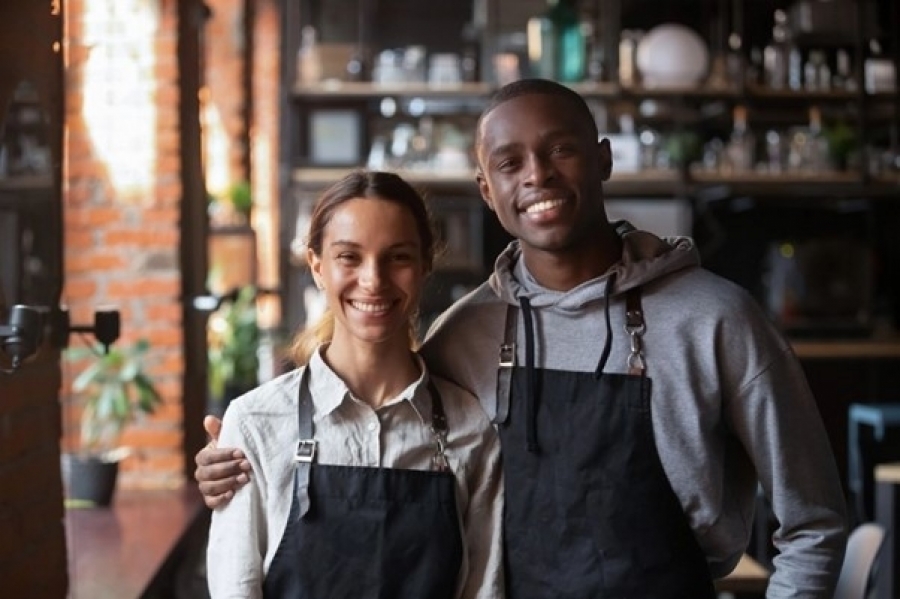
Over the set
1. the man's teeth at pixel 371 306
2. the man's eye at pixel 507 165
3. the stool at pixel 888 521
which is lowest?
the stool at pixel 888 521

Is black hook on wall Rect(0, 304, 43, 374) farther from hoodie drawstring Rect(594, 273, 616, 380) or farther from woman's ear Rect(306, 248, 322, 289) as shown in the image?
hoodie drawstring Rect(594, 273, 616, 380)

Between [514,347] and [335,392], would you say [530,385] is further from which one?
[335,392]

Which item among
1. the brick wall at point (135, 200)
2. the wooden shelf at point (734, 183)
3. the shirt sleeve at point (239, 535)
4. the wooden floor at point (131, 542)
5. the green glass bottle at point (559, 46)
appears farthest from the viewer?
the wooden shelf at point (734, 183)

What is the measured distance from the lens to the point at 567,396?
1827 millimetres

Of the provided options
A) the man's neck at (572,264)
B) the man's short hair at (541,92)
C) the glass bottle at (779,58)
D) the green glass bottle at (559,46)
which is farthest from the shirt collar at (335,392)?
the glass bottle at (779,58)

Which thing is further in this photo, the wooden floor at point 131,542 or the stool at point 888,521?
the stool at point 888,521

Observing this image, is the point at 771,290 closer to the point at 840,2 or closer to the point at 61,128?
the point at 840,2

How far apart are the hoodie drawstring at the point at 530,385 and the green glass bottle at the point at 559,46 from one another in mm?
5147

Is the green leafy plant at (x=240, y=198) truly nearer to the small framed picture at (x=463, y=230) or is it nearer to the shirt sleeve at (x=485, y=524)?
the small framed picture at (x=463, y=230)

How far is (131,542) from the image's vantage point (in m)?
3.11

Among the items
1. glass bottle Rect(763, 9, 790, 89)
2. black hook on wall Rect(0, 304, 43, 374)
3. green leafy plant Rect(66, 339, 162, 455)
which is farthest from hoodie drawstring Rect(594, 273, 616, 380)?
glass bottle Rect(763, 9, 790, 89)

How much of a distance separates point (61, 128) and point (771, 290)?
18.2ft

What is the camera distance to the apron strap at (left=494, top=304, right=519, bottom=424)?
6.11 feet

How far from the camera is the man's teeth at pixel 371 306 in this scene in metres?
1.81
